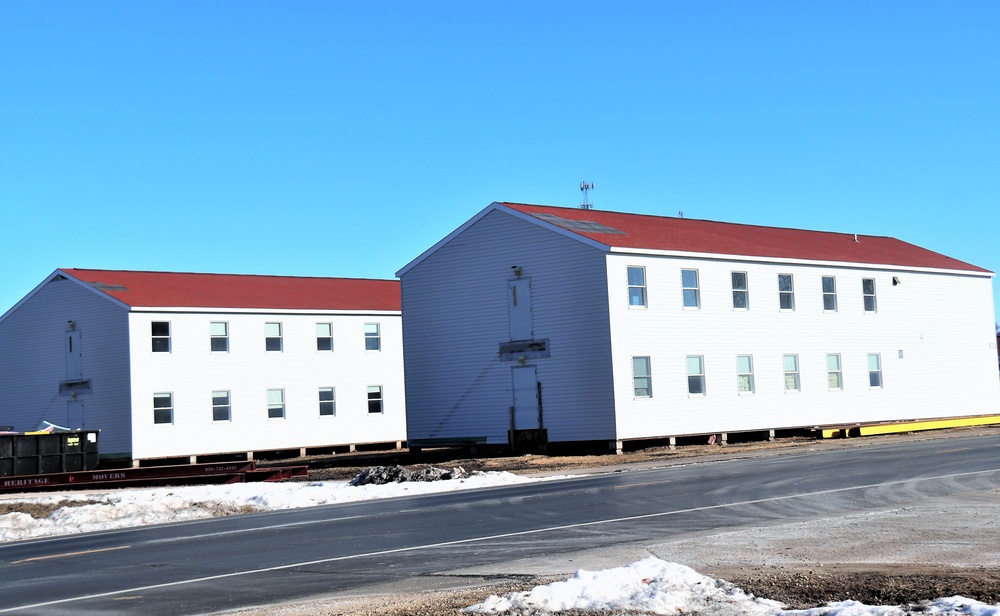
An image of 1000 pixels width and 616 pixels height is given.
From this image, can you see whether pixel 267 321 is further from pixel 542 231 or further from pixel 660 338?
pixel 660 338

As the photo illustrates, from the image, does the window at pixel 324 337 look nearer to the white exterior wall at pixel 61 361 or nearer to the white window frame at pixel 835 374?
the white exterior wall at pixel 61 361

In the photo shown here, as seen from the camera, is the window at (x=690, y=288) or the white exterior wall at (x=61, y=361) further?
the white exterior wall at (x=61, y=361)

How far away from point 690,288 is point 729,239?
5675 millimetres

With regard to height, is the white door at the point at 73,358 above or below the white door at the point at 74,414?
above

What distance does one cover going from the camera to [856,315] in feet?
146

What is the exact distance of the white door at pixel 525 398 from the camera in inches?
1519

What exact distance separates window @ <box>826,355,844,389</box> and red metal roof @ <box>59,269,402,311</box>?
1921 centimetres

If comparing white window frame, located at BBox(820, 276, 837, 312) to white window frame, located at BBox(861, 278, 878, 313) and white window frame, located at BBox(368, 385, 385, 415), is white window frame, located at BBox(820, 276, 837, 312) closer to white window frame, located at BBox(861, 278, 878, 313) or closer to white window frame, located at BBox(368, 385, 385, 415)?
white window frame, located at BBox(861, 278, 878, 313)

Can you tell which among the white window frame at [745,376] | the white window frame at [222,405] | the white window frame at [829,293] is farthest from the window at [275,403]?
the white window frame at [829,293]

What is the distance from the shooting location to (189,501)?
24625 mm

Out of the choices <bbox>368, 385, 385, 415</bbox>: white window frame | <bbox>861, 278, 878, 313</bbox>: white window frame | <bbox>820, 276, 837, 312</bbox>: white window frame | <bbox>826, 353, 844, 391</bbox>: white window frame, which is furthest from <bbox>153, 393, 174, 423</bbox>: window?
<bbox>861, 278, 878, 313</bbox>: white window frame

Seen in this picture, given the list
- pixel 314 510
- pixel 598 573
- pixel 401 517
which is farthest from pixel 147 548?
pixel 598 573

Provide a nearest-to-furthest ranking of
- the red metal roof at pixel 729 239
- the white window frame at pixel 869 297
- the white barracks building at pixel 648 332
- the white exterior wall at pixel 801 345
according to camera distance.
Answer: the white barracks building at pixel 648 332 < the white exterior wall at pixel 801 345 < the red metal roof at pixel 729 239 < the white window frame at pixel 869 297

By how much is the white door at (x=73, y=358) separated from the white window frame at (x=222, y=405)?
5.25 m
